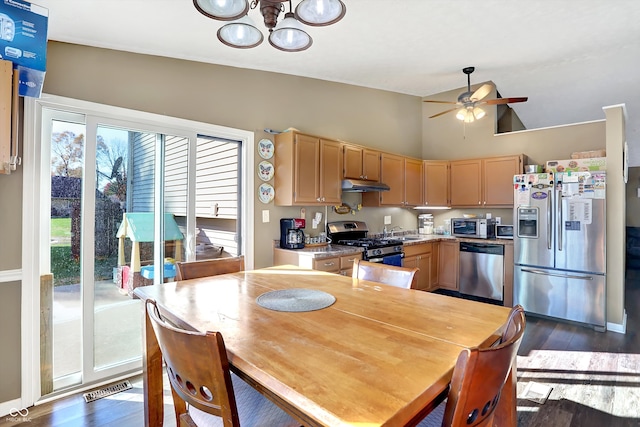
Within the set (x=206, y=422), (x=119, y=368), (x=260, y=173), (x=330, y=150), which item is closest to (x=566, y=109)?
(x=330, y=150)

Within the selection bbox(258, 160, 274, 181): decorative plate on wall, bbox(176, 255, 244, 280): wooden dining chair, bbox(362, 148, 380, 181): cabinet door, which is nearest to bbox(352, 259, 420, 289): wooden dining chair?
bbox(176, 255, 244, 280): wooden dining chair

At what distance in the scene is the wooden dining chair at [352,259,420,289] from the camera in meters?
1.92

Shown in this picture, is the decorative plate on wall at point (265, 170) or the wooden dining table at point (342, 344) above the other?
the decorative plate on wall at point (265, 170)

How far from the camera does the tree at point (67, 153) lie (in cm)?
239

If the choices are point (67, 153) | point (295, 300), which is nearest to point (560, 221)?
point (295, 300)

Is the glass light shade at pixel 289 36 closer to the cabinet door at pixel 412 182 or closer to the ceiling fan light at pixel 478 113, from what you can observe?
the ceiling fan light at pixel 478 113

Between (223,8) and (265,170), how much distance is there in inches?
85.0

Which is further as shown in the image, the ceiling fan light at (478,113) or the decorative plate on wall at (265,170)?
the ceiling fan light at (478,113)

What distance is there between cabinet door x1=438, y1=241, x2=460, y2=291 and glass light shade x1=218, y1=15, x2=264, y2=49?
416 centimetres

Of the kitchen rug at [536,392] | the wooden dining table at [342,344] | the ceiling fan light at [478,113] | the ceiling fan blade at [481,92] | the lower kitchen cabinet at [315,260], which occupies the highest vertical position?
the ceiling fan blade at [481,92]

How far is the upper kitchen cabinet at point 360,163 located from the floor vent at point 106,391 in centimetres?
297

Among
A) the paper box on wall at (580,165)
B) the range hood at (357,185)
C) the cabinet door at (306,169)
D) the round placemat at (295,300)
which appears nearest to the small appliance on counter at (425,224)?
the range hood at (357,185)

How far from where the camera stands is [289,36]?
70.2 inches

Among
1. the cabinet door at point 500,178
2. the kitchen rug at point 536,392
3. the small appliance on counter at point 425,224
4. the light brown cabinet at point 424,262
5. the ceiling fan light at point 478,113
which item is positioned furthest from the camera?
the small appliance on counter at point 425,224
